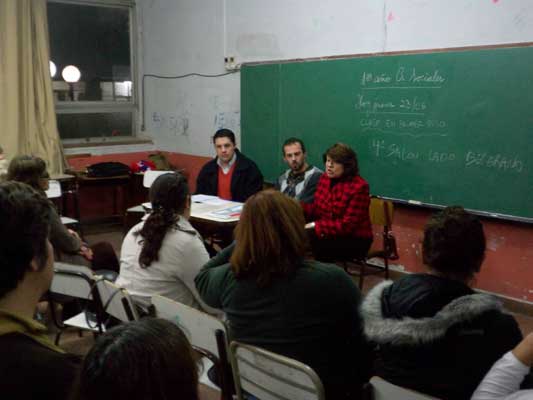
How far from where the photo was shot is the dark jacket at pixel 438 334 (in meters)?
1.41

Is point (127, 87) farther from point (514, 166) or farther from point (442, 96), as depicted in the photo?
point (514, 166)

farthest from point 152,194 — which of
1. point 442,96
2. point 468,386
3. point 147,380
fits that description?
point 442,96

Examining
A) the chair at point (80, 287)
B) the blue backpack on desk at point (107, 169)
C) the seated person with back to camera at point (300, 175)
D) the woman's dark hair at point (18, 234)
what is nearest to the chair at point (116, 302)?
the chair at point (80, 287)

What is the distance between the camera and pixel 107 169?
611 cm

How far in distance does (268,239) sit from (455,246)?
56 centimetres

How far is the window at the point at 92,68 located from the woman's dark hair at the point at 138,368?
232 inches

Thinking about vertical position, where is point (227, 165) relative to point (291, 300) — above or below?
above

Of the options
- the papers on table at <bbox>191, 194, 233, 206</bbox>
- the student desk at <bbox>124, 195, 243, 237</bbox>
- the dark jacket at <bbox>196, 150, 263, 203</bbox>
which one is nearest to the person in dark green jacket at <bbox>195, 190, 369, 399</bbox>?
the student desk at <bbox>124, 195, 243, 237</bbox>

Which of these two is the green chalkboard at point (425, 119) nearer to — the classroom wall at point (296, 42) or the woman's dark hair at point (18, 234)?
the classroom wall at point (296, 42)

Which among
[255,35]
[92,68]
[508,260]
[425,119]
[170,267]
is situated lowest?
[508,260]

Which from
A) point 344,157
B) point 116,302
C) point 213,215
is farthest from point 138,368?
point 344,157

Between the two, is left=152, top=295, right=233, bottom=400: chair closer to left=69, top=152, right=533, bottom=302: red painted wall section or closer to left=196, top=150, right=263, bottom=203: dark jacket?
left=69, top=152, right=533, bottom=302: red painted wall section

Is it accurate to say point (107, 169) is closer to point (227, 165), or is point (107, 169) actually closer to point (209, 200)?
point (227, 165)

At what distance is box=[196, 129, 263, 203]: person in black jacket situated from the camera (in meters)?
4.42
